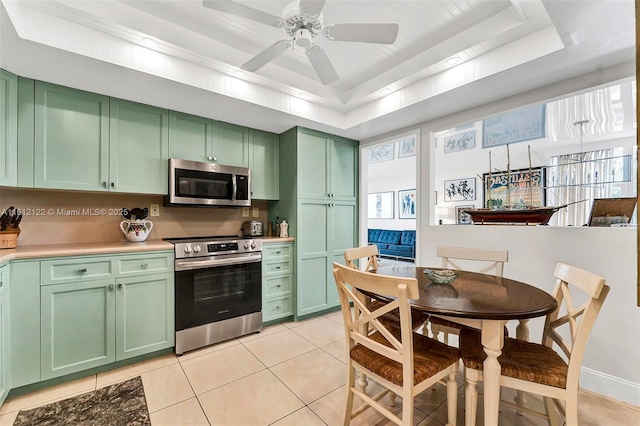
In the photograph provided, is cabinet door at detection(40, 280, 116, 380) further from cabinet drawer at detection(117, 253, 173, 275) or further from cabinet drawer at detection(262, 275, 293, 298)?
cabinet drawer at detection(262, 275, 293, 298)

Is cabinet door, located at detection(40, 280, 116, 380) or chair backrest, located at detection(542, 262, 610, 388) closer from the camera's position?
chair backrest, located at detection(542, 262, 610, 388)

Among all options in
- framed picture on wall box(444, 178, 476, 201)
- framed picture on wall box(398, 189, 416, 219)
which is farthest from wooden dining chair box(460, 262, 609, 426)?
framed picture on wall box(398, 189, 416, 219)

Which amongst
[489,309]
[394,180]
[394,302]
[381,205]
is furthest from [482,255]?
[381,205]

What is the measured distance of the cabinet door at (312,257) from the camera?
10.5 ft

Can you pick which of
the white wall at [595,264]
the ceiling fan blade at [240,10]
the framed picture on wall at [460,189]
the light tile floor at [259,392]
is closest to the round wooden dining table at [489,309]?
the light tile floor at [259,392]

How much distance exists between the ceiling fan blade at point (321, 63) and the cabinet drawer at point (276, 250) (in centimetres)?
174

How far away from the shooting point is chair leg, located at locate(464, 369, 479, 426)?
4.37 feet

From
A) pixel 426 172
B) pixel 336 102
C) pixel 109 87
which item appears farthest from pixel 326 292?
pixel 109 87

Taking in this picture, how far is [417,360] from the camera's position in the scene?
1.35m

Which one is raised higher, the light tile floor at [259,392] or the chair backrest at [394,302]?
the chair backrest at [394,302]

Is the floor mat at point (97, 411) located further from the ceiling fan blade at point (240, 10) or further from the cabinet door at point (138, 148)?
the ceiling fan blade at point (240, 10)

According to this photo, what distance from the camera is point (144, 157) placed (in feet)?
8.38

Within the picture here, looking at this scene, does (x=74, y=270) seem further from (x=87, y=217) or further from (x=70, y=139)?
(x=70, y=139)

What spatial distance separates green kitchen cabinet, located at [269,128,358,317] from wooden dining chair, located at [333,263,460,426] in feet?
5.65
